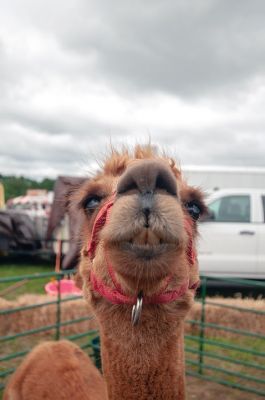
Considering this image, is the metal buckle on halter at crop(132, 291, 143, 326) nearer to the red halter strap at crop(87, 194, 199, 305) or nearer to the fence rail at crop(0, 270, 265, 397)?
the red halter strap at crop(87, 194, 199, 305)

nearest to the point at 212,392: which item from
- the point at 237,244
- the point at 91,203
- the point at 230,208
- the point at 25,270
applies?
the point at 237,244

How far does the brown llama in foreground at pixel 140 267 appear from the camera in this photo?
1.33 meters

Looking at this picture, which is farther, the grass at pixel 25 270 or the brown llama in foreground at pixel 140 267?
the grass at pixel 25 270

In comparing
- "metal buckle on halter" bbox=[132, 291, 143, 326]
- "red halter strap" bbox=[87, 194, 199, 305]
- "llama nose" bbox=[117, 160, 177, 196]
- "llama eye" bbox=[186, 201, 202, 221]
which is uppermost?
"llama nose" bbox=[117, 160, 177, 196]

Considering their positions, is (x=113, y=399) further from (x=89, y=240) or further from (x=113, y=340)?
(x=89, y=240)

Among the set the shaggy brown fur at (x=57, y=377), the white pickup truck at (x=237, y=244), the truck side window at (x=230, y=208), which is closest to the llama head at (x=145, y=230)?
the shaggy brown fur at (x=57, y=377)

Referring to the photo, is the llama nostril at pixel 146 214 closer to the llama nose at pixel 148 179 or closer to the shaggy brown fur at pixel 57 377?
the llama nose at pixel 148 179

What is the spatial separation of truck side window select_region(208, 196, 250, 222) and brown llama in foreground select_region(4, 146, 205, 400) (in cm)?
581

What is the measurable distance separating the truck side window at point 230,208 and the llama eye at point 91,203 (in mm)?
5957

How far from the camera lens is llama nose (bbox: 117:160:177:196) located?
1.33 metres

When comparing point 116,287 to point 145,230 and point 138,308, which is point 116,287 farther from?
point 145,230

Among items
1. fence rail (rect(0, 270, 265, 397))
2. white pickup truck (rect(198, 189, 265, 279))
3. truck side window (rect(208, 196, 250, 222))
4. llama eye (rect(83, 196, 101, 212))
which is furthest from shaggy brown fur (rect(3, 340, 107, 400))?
truck side window (rect(208, 196, 250, 222))

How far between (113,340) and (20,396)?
6.46 ft

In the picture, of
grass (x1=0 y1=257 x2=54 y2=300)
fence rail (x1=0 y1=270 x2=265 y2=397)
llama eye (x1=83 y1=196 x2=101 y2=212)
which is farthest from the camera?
grass (x1=0 y1=257 x2=54 y2=300)
